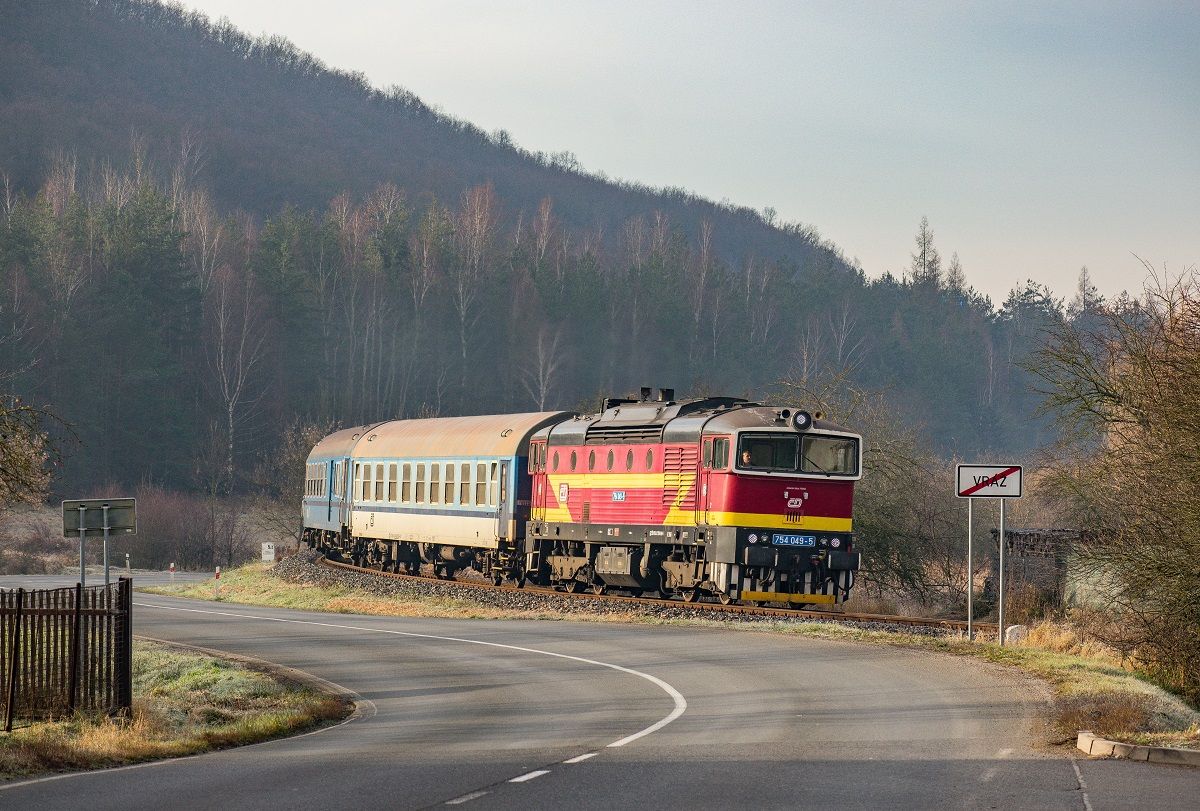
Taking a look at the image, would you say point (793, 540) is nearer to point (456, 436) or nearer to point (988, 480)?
point (988, 480)

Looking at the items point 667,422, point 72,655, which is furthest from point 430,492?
point 72,655

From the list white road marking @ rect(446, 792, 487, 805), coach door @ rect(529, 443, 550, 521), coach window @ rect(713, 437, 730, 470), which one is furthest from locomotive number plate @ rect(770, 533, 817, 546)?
white road marking @ rect(446, 792, 487, 805)

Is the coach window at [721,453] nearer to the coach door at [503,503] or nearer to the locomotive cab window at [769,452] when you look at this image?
the locomotive cab window at [769,452]

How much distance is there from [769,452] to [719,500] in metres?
1.34

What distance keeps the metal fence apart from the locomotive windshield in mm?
13489

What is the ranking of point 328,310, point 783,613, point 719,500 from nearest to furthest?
point 783,613
point 719,500
point 328,310

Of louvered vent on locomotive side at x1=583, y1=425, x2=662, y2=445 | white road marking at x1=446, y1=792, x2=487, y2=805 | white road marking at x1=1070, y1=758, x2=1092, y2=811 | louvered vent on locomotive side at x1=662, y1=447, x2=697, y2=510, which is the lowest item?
white road marking at x1=446, y1=792, x2=487, y2=805

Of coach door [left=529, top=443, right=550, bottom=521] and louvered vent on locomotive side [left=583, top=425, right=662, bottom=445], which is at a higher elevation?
louvered vent on locomotive side [left=583, top=425, right=662, bottom=445]

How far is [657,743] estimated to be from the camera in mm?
13719

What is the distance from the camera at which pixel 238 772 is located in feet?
41.2

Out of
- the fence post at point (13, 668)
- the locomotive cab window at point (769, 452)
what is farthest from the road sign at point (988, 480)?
the fence post at point (13, 668)

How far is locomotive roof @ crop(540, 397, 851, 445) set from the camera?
2842 centimetres

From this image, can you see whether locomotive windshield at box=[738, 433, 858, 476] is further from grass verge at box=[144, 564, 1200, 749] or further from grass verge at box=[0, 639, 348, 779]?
grass verge at box=[0, 639, 348, 779]

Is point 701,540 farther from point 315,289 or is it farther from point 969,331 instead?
point 969,331
